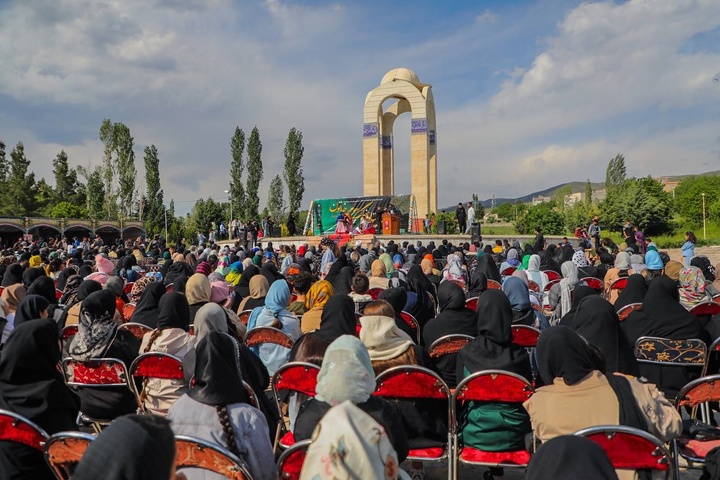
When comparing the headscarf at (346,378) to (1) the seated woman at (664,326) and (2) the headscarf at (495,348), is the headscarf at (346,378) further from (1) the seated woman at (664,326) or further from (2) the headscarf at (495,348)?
(1) the seated woman at (664,326)

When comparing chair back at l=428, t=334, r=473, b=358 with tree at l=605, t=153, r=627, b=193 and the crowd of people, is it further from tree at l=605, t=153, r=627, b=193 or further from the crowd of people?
tree at l=605, t=153, r=627, b=193

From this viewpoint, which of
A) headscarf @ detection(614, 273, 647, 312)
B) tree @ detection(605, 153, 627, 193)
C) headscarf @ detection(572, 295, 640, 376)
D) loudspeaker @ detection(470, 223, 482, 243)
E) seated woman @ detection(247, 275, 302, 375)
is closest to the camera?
headscarf @ detection(572, 295, 640, 376)

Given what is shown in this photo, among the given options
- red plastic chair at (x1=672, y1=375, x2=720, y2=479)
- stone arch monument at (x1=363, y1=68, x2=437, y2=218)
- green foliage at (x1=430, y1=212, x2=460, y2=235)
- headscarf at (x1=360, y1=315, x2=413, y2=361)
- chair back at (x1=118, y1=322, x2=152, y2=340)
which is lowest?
red plastic chair at (x1=672, y1=375, x2=720, y2=479)

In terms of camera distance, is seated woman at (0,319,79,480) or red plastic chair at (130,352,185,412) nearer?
seated woman at (0,319,79,480)

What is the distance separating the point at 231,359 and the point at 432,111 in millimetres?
32236

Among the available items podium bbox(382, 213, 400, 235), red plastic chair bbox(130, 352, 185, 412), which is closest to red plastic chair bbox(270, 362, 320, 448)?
red plastic chair bbox(130, 352, 185, 412)

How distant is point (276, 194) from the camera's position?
46281mm

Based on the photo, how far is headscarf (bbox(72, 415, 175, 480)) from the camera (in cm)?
123

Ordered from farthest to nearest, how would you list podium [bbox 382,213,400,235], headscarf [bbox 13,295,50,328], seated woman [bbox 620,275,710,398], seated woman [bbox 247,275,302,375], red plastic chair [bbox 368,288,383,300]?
podium [bbox 382,213,400,235]
red plastic chair [bbox 368,288,383,300]
seated woman [bbox 247,275,302,375]
headscarf [bbox 13,295,50,328]
seated woman [bbox 620,275,710,398]

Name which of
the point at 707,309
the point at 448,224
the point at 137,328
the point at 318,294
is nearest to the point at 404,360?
the point at 318,294

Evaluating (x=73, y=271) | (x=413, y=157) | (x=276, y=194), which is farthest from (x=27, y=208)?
(x=73, y=271)

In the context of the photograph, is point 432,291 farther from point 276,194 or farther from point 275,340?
point 276,194

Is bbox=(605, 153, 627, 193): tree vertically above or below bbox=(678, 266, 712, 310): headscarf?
above

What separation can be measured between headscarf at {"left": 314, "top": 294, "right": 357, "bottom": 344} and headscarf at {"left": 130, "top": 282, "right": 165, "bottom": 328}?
2253 mm
